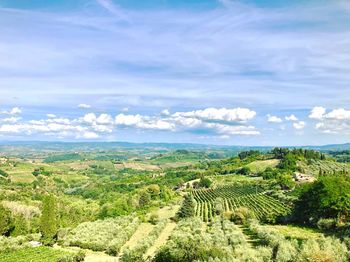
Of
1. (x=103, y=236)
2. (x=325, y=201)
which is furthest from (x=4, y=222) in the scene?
(x=325, y=201)

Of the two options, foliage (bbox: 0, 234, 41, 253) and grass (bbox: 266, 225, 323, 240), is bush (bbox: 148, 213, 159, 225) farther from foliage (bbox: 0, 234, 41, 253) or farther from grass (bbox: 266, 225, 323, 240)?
grass (bbox: 266, 225, 323, 240)

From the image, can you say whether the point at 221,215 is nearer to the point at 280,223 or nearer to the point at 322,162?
the point at 280,223

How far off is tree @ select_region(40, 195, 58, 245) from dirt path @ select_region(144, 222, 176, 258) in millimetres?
20163

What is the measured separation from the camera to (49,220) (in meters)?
72.1

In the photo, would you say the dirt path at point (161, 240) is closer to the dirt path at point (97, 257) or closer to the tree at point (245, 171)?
the dirt path at point (97, 257)

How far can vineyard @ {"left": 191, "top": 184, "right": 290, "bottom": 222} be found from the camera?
83812 mm

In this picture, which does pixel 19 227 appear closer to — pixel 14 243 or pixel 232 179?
pixel 14 243

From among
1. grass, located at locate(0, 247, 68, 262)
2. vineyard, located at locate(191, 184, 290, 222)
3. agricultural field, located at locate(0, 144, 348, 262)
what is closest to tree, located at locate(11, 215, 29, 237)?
agricultural field, located at locate(0, 144, 348, 262)

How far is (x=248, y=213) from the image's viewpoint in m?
77.0

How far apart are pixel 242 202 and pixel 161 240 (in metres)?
44.0

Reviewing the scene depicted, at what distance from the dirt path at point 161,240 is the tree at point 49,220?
66.2ft

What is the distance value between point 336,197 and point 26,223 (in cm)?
6666

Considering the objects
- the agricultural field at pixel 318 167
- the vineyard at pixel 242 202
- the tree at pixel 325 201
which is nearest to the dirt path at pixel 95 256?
the vineyard at pixel 242 202

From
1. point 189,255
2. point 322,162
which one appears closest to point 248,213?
point 189,255
